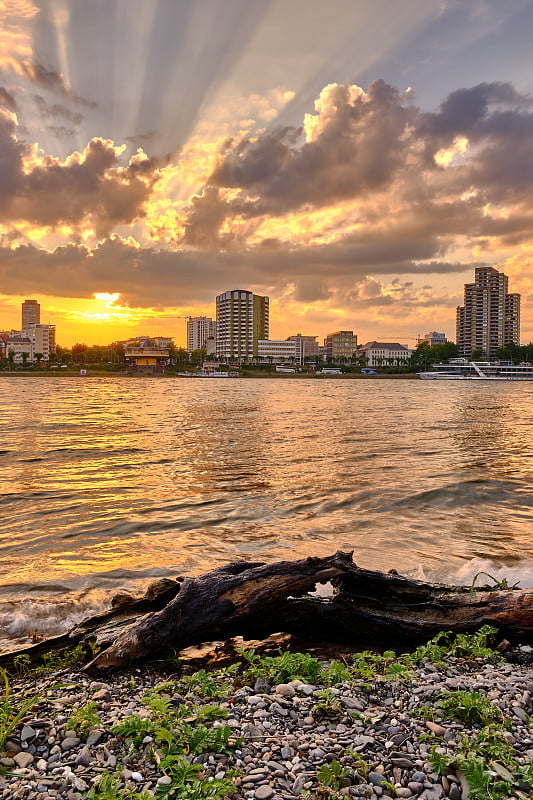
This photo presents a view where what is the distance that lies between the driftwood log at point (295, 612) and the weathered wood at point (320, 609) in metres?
0.01

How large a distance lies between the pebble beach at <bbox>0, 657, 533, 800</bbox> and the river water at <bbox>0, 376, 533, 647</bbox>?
3.53 metres

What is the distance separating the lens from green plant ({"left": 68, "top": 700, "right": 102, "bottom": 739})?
4.18 meters

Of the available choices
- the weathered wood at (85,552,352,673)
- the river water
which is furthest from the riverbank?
the river water

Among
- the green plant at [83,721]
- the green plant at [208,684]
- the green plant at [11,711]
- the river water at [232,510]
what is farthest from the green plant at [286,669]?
the river water at [232,510]

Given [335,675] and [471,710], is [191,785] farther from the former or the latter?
[471,710]

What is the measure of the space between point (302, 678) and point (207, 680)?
980 mm

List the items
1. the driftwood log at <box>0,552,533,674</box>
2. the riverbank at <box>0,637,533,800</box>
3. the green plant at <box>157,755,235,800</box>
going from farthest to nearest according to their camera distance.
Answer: the driftwood log at <box>0,552,533,674</box> → the riverbank at <box>0,637,533,800</box> → the green plant at <box>157,755,235,800</box>

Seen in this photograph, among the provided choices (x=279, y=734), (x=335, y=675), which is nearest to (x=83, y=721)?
(x=279, y=734)

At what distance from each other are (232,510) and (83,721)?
1070 cm

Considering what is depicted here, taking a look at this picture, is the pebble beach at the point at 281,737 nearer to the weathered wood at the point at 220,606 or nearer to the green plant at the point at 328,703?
the green plant at the point at 328,703

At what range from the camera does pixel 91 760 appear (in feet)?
12.6

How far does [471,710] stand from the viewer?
4.39 m

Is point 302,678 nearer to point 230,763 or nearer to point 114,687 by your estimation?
point 230,763

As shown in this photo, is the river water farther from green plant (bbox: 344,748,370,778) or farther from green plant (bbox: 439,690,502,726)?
green plant (bbox: 439,690,502,726)
